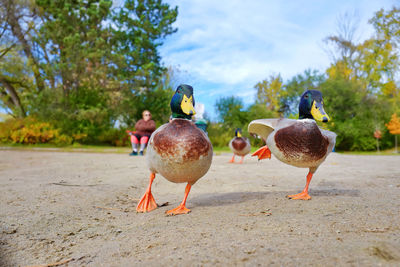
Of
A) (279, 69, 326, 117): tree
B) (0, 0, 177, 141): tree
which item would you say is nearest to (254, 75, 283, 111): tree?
(279, 69, 326, 117): tree

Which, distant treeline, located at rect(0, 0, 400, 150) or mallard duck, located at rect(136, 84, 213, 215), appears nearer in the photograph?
mallard duck, located at rect(136, 84, 213, 215)

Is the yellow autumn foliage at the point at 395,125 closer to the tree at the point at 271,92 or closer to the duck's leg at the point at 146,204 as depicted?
the tree at the point at 271,92

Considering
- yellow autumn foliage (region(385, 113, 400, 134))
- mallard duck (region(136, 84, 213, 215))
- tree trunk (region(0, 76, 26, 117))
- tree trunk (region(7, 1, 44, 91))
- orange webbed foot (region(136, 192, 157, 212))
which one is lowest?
orange webbed foot (region(136, 192, 157, 212))

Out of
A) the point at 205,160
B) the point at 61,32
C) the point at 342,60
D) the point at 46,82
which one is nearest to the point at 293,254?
the point at 205,160

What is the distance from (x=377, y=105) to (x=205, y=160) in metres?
23.3

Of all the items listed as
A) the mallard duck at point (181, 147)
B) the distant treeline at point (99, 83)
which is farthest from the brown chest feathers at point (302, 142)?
the distant treeline at point (99, 83)

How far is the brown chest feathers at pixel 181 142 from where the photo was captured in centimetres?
228

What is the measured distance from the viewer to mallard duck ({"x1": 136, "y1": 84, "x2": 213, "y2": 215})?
2.29m

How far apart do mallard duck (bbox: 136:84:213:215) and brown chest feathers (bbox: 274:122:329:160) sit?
Answer: 747mm

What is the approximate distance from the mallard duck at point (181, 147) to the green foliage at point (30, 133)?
14.0 meters

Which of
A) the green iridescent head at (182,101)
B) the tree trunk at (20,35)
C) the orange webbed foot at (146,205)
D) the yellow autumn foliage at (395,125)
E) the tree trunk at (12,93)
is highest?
the tree trunk at (20,35)

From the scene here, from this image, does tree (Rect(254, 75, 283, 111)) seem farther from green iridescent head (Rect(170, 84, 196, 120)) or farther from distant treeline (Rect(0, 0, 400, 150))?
green iridescent head (Rect(170, 84, 196, 120))

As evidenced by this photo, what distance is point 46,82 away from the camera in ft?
63.9

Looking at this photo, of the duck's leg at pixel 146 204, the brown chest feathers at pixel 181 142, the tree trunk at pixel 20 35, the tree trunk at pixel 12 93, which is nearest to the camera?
the brown chest feathers at pixel 181 142
